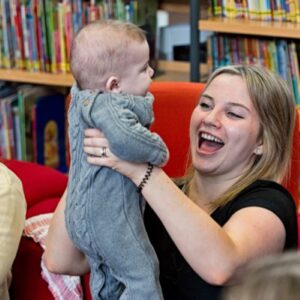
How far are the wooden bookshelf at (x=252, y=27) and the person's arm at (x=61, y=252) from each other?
122 centimetres

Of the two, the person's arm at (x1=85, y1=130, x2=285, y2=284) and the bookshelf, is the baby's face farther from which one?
the bookshelf

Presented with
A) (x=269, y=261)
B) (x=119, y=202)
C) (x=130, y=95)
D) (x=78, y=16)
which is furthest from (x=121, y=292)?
(x=78, y=16)

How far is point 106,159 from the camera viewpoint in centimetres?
126

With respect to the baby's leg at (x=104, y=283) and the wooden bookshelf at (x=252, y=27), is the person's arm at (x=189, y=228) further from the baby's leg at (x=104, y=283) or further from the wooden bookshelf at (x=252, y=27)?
the wooden bookshelf at (x=252, y=27)

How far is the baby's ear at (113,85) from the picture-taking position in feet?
3.99

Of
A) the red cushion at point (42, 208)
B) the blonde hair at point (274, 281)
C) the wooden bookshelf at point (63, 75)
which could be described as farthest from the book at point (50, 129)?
the blonde hair at point (274, 281)

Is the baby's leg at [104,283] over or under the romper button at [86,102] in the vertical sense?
under

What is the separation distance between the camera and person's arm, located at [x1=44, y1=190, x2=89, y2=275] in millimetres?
1456

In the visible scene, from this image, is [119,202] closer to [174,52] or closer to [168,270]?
[168,270]

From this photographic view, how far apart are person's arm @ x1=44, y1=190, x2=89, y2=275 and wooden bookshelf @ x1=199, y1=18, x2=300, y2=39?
4.02ft

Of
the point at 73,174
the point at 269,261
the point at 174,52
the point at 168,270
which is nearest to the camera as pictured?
the point at 269,261

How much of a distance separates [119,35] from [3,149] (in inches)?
70.2

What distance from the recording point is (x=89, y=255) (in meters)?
1.35

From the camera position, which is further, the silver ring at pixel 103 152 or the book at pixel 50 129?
the book at pixel 50 129
